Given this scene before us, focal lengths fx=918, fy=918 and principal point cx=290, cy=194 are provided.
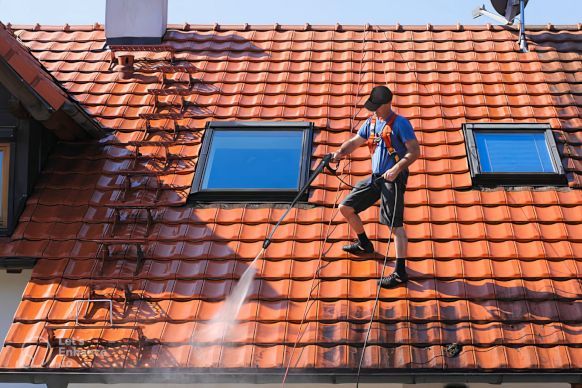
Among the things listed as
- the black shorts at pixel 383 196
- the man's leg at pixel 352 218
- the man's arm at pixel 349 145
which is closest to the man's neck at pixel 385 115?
the man's arm at pixel 349 145

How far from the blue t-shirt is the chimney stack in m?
4.50

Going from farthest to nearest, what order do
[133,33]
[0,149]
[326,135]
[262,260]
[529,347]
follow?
[133,33] → [326,135] → [0,149] → [262,260] → [529,347]

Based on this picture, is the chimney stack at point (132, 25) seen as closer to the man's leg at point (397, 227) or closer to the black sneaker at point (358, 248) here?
the black sneaker at point (358, 248)

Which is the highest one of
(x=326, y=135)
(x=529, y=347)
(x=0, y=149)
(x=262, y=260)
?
(x=326, y=135)

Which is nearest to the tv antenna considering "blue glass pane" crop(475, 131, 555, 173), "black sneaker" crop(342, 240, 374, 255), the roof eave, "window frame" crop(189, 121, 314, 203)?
"blue glass pane" crop(475, 131, 555, 173)

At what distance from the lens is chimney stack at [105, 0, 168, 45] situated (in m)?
11.3

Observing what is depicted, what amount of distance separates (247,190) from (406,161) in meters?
1.87

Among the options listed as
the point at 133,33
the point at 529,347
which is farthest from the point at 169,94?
the point at 529,347

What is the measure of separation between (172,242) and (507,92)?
13.5ft

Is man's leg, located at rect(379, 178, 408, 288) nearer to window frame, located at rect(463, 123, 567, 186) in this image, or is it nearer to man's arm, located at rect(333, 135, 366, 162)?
man's arm, located at rect(333, 135, 366, 162)

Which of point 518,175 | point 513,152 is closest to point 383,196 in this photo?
point 518,175

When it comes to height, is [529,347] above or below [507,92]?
below

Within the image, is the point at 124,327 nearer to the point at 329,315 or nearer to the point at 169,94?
the point at 329,315

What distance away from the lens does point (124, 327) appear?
719 centimetres
